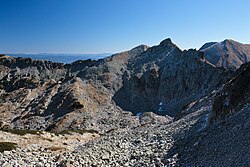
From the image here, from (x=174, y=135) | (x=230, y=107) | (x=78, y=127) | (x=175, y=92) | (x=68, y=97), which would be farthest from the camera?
(x=175, y=92)

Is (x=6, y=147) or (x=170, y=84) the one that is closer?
(x=6, y=147)

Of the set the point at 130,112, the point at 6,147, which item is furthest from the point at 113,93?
the point at 6,147

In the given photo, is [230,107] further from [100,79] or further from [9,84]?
[9,84]

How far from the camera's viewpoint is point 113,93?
114 metres

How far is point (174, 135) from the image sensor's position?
28.2 metres

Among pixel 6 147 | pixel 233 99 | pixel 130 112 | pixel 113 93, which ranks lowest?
pixel 130 112

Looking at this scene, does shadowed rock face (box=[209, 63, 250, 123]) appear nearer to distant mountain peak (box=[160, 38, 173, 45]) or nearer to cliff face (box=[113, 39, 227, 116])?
cliff face (box=[113, 39, 227, 116])

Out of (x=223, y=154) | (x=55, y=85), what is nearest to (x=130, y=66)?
(x=55, y=85)

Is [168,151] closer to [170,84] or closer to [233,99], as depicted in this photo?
[233,99]

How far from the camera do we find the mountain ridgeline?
84.4m

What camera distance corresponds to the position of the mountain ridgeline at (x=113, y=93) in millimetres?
84375

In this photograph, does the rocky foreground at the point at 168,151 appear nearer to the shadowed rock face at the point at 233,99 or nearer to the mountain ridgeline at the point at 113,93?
the shadowed rock face at the point at 233,99

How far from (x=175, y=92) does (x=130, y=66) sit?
46352 mm

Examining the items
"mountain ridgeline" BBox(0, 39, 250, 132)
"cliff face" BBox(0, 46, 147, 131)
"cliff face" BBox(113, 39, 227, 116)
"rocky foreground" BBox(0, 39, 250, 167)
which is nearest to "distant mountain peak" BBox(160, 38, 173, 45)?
"mountain ridgeline" BBox(0, 39, 250, 132)
